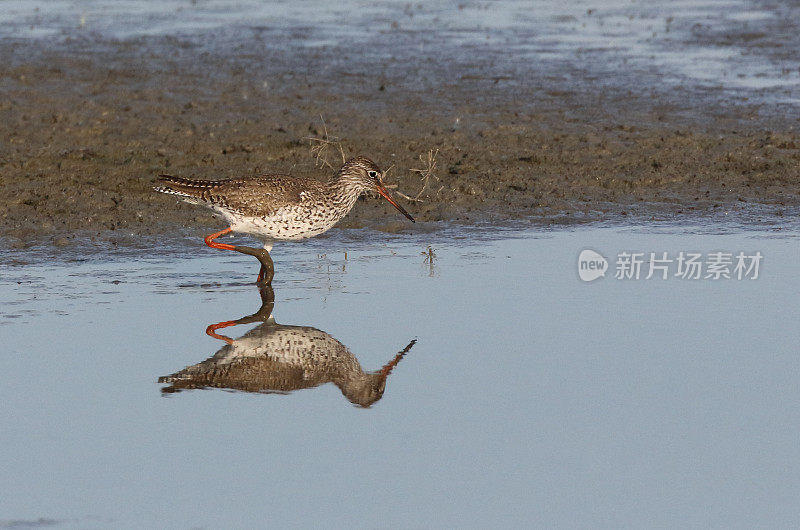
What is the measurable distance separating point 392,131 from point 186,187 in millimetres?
4808

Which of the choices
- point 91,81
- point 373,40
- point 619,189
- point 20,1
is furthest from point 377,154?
point 20,1

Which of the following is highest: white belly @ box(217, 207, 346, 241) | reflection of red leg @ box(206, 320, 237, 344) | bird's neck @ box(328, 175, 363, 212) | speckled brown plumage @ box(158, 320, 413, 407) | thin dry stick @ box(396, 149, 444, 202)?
thin dry stick @ box(396, 149, 444, 202)

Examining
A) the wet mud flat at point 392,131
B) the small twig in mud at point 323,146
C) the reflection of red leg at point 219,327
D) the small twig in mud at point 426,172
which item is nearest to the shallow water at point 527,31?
the wet mud flat at point 392,131

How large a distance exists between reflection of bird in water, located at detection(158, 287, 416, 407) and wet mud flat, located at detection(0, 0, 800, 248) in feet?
11.5

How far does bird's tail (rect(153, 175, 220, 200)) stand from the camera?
1080 centimetres

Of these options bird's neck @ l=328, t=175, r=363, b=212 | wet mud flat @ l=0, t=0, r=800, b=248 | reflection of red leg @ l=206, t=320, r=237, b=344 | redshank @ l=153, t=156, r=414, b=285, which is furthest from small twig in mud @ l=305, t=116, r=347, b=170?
reflection of red leg @ l=206, t=320, r=237, b=344

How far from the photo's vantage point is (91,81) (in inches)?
679

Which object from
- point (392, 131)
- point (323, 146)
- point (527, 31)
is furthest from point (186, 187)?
point (527, 31)

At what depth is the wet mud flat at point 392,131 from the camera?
42.7ft

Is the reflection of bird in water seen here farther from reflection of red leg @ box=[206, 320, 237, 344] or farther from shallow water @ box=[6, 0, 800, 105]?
shallow water @ box=[6, 0, 800, 105]

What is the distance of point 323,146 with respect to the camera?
14266 millimetres

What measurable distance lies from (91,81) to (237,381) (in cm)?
1018

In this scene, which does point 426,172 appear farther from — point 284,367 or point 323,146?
point 284,367

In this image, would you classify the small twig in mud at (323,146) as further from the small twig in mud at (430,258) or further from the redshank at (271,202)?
the redshank at (271,202)
